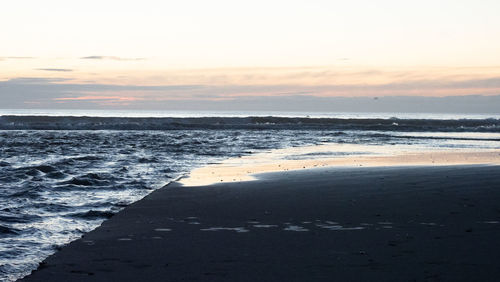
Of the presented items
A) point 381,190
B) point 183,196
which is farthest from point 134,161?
point 381,190

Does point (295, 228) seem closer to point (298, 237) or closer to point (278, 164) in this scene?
point (298, 237)

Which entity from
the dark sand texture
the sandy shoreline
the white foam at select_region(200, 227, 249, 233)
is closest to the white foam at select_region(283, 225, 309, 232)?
the dark sand texture

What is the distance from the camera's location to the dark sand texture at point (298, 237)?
500 centimetres

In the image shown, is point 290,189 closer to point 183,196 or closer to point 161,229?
point 183,196

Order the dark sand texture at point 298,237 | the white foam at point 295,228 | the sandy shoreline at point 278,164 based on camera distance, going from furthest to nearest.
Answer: the sandy shoreline at point 278,164 < the white foam at point 295,228 < the dark sand texture at point 298,237

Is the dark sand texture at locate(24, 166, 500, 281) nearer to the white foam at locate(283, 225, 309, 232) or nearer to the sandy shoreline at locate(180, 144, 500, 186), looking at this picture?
the white foam at locate(283, 225, 309, 232)

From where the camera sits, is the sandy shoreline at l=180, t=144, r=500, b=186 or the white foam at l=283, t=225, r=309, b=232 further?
the sandy shoreline at l=180, t=144, r=500, b=186

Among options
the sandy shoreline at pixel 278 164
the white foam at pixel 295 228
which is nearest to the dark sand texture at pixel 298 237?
the white foam at pixel 295 228

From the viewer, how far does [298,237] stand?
253 inches

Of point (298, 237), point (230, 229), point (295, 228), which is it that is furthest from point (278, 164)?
point (298, 237)

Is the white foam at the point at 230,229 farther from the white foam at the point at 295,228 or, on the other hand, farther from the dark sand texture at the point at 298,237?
the white foam at the point at 295,228

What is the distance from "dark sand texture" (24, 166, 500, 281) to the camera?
16.4ft

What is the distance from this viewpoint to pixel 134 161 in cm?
1755

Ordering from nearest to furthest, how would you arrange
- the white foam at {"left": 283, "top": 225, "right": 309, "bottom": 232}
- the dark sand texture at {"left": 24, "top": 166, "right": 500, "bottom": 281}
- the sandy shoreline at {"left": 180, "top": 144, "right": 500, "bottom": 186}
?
the dark sand texture at {"left": 24, "top": 166, "right": 500, "bottom": 281}
the white foam at {"left": 283, "top": 225, "right": 309, "bottom": 232}
the sandy shoreline at {"left": 180, "top": 144, "right": 500, "bottom": 186}
